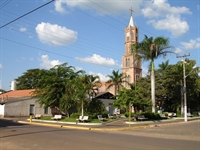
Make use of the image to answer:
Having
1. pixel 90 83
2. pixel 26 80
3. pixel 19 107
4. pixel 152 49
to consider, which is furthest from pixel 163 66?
pixel 26 80

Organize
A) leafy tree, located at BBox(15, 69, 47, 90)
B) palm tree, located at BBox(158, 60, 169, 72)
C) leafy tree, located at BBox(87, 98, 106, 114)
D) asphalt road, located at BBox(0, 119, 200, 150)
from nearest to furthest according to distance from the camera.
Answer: asphalt road, located at BBox(0, 119, 200, 150)
leafy tree, located at BBox(87, 98, 106, 114)
palm tree, located at BBox(158, 60, 169, 72)
leafy tree, located at BBox(15, 69, 47, 90)

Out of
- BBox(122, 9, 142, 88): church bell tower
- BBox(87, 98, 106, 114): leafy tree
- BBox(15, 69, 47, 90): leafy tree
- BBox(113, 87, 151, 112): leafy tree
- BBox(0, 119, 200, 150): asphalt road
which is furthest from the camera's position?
BBox(122, 9, 142, 88): church bell tower

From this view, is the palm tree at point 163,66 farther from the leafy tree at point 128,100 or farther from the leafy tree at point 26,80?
the leafy tree at point 26,80

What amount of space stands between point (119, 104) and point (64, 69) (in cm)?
1277

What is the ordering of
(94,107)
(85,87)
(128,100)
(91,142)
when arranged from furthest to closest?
(94,107)
(85,87)
(128,100)
(91,142)

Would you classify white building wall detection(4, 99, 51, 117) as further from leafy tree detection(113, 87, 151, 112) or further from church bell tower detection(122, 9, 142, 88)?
church bell tower detection(122, 9, 142, 88)

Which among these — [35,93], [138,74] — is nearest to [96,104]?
[35,93]

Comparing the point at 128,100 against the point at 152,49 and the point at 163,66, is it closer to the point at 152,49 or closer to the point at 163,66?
the point at 152,49

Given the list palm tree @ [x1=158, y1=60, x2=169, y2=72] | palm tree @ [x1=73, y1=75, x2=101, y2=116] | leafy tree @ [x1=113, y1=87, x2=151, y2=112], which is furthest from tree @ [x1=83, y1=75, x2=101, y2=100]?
palm tree @ [x1=158, y1=60, x2=169, y2=72]

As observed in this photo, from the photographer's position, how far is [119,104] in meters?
29.3

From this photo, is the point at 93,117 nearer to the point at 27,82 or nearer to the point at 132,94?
the point at 132,94

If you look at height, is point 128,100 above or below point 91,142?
above

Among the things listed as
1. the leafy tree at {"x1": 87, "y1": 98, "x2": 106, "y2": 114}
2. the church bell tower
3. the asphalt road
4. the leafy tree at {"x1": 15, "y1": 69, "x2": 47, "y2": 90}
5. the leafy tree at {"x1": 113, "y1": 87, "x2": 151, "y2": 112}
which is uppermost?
the church bell tower

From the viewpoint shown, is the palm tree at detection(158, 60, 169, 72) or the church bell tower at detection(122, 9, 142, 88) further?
the church bell tower at detection(122, 9, 142, 88)
